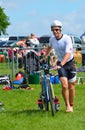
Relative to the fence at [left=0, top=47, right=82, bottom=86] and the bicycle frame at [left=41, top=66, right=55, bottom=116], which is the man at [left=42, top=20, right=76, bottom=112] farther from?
the fence at [left=0, top=47, right=82, bottom=86]

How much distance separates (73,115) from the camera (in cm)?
1036

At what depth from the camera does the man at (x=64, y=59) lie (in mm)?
10336

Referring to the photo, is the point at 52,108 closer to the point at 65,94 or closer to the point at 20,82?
the point at 65,94

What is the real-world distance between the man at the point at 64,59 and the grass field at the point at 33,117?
45 cm

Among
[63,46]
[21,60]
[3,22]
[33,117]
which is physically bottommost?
[33,117]

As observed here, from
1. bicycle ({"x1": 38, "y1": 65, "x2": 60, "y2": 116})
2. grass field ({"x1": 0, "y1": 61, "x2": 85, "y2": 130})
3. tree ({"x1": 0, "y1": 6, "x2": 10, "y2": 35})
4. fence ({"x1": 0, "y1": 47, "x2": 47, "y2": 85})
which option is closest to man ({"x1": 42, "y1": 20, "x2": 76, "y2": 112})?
bicycle ({"x1": 38, "y1": 65, "x2": 60, "y2": 116})

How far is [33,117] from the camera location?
400 inches

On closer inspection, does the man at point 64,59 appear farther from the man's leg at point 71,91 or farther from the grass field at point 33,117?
the grass field at point 33,117

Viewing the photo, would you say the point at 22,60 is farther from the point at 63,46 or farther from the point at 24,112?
the point at 63,46

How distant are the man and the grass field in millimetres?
451

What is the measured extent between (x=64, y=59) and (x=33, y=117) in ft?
4.06

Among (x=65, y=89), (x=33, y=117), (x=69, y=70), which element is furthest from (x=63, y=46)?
(x=33, y=117)

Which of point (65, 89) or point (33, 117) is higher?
point (65, 89)

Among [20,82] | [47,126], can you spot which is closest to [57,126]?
[47,126]
